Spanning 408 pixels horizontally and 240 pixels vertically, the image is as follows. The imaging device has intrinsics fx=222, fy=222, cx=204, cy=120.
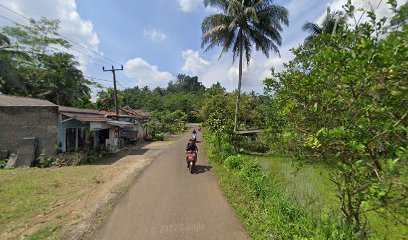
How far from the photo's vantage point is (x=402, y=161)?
2211 mm

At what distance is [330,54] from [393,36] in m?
0.60

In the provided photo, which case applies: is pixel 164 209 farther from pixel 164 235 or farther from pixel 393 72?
pixel 393 72

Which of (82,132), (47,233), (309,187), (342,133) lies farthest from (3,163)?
(342,133)

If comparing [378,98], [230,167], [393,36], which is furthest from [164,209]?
[393,36]

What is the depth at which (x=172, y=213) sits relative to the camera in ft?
20.2

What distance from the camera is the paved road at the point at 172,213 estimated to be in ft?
16.8

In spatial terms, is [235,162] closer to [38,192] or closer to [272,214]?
[272,214]

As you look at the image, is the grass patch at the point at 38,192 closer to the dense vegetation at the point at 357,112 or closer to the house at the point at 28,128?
the house at the point at 28,128

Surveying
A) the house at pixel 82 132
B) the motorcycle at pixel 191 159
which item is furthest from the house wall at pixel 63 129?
the motorcycle at pixel 191 159

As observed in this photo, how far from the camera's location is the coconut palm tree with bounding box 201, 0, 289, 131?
16641 millimetres

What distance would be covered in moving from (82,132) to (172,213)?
1273 cm

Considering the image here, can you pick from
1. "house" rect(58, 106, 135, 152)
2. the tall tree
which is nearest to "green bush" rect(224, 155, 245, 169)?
"house" rect(58, 106, 135, 152)

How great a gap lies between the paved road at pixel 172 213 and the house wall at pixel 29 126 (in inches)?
287

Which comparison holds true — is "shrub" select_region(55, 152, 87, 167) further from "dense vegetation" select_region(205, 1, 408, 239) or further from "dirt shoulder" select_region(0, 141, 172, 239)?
"dense vegetation" select_region(205, 1, 408, 239)
